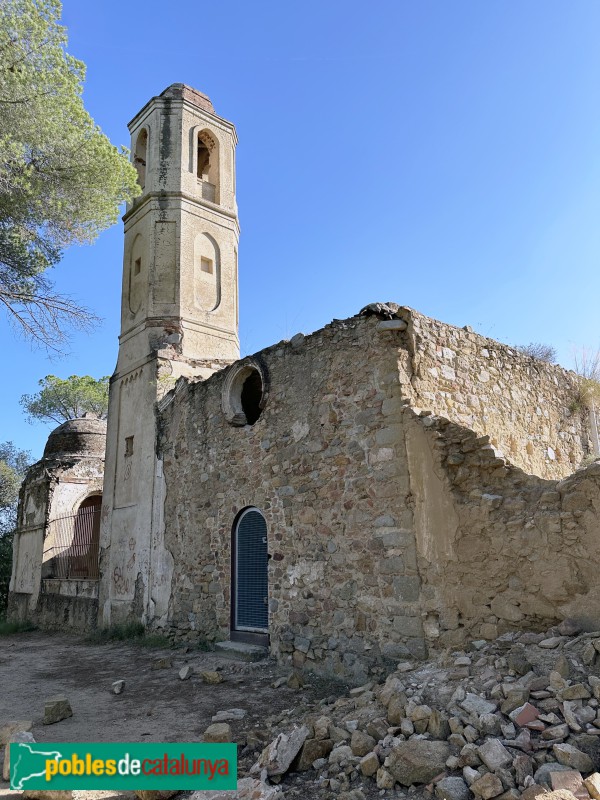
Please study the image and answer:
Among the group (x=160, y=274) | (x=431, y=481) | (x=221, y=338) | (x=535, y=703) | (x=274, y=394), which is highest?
(x=160, y=274)

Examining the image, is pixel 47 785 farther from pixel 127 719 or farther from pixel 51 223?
pixel 51 223

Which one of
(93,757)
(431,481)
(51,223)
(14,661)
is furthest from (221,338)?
(93,757)

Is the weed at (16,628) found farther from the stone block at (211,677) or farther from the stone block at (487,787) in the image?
the stone block at (487,787)

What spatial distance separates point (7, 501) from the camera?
86.5ft

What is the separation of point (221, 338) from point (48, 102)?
→ 571cm

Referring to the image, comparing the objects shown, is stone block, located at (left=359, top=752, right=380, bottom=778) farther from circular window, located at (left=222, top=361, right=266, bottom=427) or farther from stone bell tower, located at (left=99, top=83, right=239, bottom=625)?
stone bell tower, located at (left=99, top=83, right=239, bottom=625)

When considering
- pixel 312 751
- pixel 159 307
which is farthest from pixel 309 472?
pixel 159 307

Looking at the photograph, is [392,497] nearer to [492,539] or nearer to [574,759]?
[492,539]

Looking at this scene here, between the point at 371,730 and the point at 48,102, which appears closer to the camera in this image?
the point at 371,730

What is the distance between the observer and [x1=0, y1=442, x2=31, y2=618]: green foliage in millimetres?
18828

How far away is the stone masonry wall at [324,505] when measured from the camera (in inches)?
247

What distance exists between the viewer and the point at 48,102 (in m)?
8.59

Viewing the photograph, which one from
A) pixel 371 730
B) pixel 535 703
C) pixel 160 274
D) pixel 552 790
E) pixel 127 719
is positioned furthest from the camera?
pixel 160 274

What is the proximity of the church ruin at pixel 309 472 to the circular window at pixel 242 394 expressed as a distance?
4 centimetres
